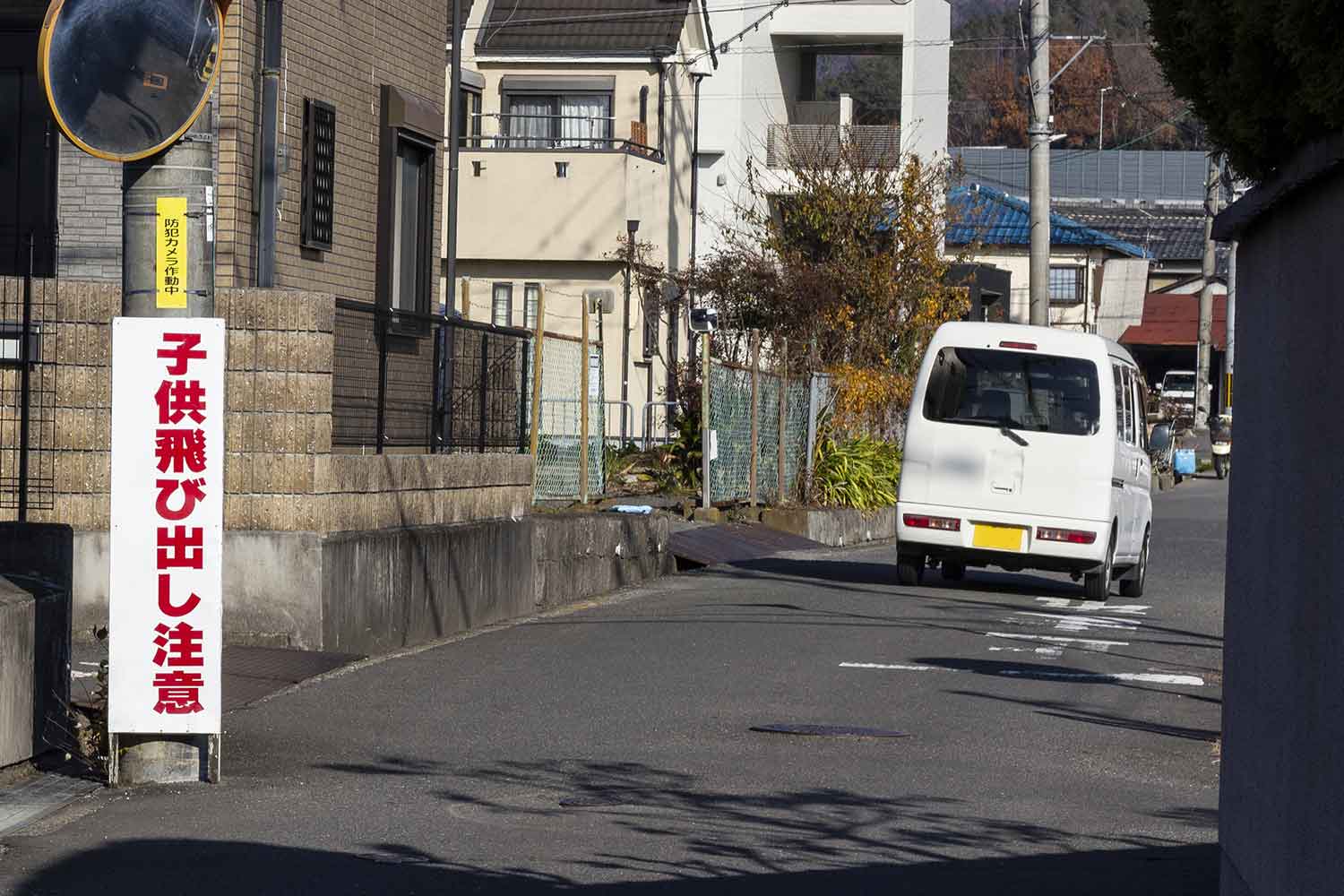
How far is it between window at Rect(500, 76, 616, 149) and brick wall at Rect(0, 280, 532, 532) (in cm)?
2454

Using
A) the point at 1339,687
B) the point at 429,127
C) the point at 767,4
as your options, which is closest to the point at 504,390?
the point at 429,127

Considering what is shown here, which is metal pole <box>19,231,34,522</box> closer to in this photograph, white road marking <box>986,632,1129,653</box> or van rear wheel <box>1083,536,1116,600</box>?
white road marking <box>986,632,1129,653</box>

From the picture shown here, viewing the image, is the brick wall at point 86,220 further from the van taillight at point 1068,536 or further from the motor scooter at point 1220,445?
the motor scooter at point 1220,445

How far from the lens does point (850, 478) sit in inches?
976

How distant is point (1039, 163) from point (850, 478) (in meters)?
4.80

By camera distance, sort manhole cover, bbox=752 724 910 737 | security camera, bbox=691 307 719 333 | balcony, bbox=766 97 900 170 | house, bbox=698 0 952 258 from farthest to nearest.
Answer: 1. house, bbox=698 0 952 258
2. balcony, bbox=766 97 900 170
3. security camera, bbox=691 307 719 333
4. manhole cover, bbox=752 724 910 737

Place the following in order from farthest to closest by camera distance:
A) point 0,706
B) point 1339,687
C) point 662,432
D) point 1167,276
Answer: point 1167,276 → point 662,432 → point 0,706 → point 1339,687

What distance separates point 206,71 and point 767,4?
32.5 m

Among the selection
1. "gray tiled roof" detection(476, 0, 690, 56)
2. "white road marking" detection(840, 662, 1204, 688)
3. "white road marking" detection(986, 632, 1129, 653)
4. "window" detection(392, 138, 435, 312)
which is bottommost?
"white road marking" detection(986, 632, 1129, 653)

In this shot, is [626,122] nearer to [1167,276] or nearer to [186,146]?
[186,146]

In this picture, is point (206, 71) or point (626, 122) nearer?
point (206, 71)

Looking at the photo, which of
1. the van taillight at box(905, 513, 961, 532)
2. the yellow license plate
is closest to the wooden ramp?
the van taillight at box(905, 513, 961, 532)

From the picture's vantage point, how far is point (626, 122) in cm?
3512

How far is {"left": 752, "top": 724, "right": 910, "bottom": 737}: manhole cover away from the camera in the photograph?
892 cm
